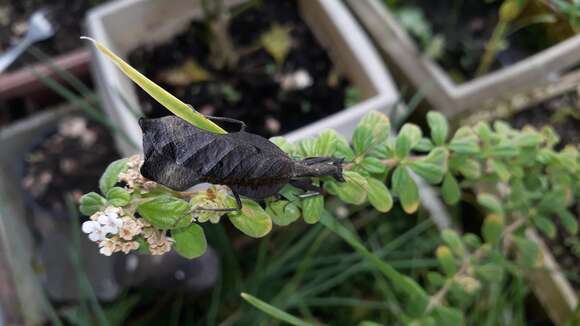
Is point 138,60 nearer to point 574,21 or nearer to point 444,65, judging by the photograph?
point 444,65

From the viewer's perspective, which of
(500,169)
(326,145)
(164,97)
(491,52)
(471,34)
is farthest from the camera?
(471,34)

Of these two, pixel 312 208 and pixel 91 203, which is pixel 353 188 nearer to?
pixel 312 208

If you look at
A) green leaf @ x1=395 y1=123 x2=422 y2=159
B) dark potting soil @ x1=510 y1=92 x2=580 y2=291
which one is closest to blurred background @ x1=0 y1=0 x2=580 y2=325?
dark potting soil @ x1=510 y1=92 x2=580 y2=291

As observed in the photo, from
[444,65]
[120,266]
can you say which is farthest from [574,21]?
[120,266]

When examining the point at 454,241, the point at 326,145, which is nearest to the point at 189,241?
the point at 326,145

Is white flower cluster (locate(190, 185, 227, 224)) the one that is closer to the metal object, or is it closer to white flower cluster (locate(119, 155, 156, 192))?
white flower cluster (locate(119, 155, 156, 192))

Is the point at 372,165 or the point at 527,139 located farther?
the point at 527,139
